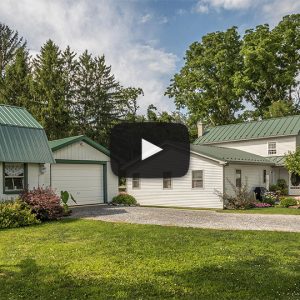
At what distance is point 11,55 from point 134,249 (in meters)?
38.6

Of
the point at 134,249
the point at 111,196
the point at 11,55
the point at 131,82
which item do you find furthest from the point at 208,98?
the point at 134,249

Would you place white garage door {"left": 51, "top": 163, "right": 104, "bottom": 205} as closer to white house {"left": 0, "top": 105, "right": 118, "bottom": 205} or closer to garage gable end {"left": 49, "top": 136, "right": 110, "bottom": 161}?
white house {"left": 0, "top": 105, "right": 118, "bottom": 205}

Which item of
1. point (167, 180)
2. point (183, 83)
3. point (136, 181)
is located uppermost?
point (183, 83)

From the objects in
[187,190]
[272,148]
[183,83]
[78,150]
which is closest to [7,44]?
[183,83]

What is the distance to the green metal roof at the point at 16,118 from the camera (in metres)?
16.5

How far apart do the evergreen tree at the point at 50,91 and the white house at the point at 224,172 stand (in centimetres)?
1600

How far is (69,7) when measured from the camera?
1314 cm

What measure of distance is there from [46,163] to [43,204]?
12.2 ft

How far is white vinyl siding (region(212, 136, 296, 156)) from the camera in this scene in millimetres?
30688

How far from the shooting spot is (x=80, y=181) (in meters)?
20.8

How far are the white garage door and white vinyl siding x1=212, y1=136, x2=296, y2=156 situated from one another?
52.3 ft

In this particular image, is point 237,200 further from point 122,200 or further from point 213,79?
point 213,79

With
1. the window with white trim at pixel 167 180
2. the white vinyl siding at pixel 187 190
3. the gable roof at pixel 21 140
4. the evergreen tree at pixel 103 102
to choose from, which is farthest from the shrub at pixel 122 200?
the evergreen tree at pixel 103 102
